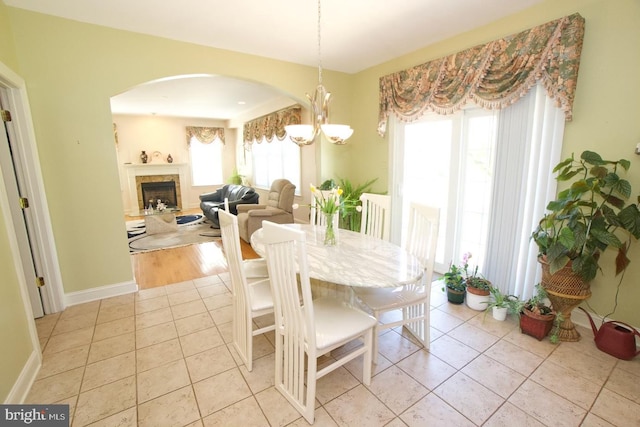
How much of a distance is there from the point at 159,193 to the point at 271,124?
407 centimetres

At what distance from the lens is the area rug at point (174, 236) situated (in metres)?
4.73

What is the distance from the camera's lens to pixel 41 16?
2441mm

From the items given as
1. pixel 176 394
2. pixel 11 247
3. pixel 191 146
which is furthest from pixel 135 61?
pixel 191 146

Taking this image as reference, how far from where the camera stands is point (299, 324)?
4.85 feet

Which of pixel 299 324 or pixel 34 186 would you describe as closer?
pixel 299 324

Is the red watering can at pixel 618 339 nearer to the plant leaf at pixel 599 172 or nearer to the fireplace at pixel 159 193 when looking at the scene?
the plant leaf at pixel 599 172

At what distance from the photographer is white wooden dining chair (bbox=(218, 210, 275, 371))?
1777 mm

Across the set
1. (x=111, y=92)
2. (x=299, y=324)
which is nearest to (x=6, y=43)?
(x=111, y=92)

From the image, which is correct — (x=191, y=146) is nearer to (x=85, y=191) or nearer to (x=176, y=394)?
(x=85, y=191)

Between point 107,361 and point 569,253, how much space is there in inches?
133

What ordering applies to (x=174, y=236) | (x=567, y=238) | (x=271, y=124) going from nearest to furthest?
(x=567, y=238), (x=174, y=236), (x=271, y=124)

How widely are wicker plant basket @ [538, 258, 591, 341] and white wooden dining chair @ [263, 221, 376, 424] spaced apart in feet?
4.96

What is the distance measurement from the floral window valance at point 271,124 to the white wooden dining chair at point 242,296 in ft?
12.9

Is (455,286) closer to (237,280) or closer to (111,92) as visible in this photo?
(237,280)
